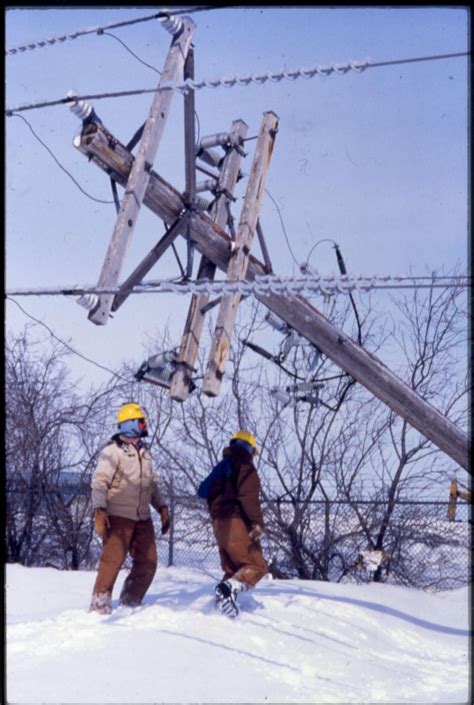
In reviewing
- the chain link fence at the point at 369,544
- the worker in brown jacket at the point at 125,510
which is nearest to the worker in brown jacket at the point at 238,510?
the worker in brown jacket at the point at 125,510

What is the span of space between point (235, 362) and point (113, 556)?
23.4 ft

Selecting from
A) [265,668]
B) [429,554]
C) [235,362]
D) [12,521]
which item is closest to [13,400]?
[12,521]

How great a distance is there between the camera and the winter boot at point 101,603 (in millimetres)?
6777

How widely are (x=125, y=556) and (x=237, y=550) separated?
1048mm

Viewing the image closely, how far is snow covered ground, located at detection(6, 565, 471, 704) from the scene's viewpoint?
5172 millimetres

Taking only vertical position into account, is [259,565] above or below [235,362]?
below

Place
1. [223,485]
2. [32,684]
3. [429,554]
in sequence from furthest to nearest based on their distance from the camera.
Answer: [429,554] < [223,485] < [32,684]

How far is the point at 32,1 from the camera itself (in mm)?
5113

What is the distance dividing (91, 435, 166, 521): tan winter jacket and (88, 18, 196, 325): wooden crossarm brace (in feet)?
4.68

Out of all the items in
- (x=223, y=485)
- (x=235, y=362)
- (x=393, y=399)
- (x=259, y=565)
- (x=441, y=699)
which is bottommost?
(x=441, y=699)

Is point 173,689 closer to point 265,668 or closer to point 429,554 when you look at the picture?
point 265,668

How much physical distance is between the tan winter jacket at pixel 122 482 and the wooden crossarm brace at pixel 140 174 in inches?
56.1

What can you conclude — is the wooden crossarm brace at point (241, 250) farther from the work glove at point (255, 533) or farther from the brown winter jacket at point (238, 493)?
the work glove at point (255, 533)

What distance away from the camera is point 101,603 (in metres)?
6.79
